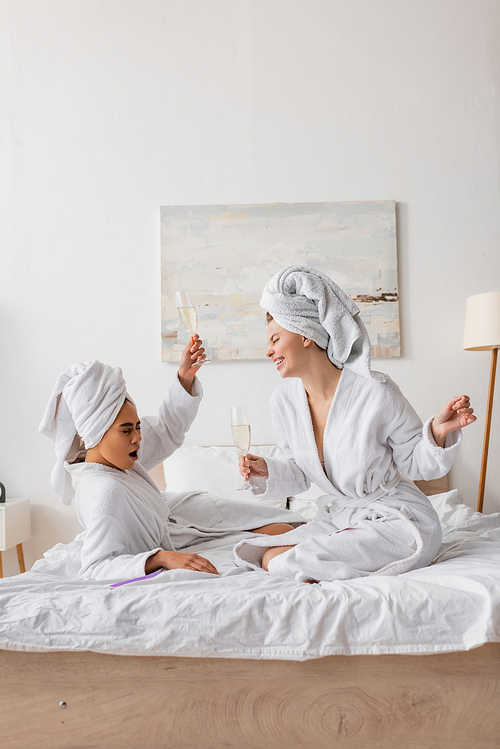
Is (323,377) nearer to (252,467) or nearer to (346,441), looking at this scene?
(346,441)

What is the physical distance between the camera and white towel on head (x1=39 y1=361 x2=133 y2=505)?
1600 mm

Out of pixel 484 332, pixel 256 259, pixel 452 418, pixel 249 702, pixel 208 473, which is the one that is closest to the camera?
pixel 249 702

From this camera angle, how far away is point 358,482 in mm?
1582

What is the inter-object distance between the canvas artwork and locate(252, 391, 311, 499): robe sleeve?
1.42 m

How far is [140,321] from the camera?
3.27 metres

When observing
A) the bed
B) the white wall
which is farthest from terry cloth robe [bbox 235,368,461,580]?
the white wall

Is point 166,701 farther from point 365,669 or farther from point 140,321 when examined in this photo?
point 140,321

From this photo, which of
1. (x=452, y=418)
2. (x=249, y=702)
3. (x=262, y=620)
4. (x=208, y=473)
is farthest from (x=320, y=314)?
(x=208, y=473)

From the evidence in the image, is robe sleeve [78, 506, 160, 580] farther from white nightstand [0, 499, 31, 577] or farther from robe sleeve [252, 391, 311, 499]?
white nightstand [0, 499, 31, 577]

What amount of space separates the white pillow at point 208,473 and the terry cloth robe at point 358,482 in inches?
37.8

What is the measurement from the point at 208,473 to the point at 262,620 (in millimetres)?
1716

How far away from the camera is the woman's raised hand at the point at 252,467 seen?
65.7 inches

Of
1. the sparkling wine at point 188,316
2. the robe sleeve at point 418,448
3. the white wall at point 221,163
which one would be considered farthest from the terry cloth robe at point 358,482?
the white wall at point 221,163

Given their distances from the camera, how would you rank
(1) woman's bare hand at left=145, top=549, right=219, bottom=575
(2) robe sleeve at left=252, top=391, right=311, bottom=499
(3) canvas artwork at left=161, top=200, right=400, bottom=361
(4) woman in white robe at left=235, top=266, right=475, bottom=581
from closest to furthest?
(1) woman's bare hand at left=145, top=549, right=219, bottom=575 < (4) woman in white robe at left=235, top=266, right=475, bottom=581 < (2) robe sleeve at left=252, top=391, right=311, bottom=499 < (3) canvas artwork at left=161, top=200, right=400, bottom=361
